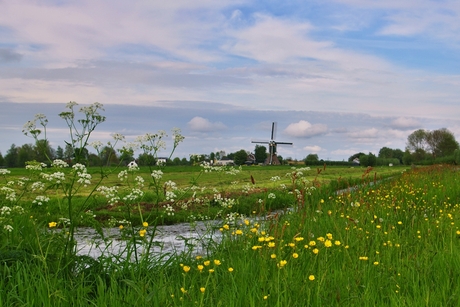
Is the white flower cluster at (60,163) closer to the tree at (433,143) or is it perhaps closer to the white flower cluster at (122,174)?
the white flower cluster at (122,174)

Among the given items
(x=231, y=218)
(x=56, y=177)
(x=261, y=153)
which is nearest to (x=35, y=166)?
(x=56, y=177)

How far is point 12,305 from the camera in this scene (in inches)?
155

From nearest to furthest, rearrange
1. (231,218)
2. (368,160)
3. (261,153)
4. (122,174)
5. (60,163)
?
1. (60,163)
2. (122,174)
3. (231,218)
4. (368,160)
5. (261,153)

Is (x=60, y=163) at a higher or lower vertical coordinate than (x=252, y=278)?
higher

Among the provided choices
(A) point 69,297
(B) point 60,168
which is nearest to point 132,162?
(B) point 60,168

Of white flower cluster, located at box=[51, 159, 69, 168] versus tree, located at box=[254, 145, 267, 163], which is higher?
tree, located at box=[254, 145, 267, 163]

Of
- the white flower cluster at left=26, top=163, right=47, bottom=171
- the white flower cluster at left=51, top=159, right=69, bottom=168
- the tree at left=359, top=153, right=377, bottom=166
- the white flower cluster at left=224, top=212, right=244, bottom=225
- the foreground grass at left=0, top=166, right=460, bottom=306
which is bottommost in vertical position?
the foreground grass at left=0, top=166, right=460, bottom=306

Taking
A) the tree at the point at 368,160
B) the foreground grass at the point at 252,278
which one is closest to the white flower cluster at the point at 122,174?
the foreground grass at the point at 252,278

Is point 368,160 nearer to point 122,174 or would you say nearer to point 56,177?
point 122,174

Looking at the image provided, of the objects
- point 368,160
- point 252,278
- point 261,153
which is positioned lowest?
point 252,278

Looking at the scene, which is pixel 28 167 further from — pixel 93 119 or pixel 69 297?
pixel 69 297

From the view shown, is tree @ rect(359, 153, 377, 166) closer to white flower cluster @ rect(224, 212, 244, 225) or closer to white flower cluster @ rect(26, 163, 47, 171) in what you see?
white flower cluster @ rect(224, 212, 244, 225)

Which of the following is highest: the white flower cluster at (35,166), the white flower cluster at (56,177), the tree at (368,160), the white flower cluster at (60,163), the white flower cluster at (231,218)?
the tree at (368,160)

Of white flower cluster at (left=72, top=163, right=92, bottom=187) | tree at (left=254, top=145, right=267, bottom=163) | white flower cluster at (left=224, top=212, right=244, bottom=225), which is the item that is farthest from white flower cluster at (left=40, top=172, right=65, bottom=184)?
tree at (left=254, top=145, right=267, bottom=163)
